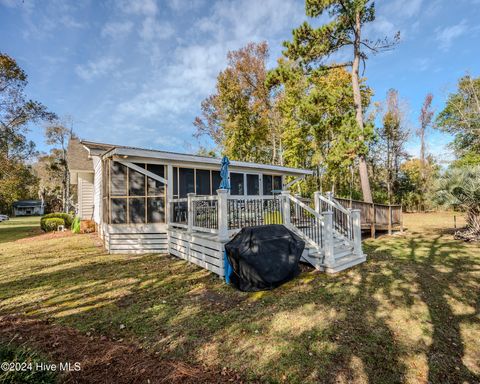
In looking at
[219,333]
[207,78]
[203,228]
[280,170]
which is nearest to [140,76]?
[207,78]

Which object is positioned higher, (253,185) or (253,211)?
(253,185)

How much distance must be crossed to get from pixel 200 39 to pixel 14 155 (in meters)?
15.8

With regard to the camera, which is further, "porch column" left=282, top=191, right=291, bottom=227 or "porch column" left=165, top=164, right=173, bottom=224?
"porch column" left=165, top=164, right=173, bottom=224

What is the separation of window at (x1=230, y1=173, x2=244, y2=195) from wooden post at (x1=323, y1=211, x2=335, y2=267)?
5.69m

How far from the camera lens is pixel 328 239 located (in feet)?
18.2

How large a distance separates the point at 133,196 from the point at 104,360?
6.04m

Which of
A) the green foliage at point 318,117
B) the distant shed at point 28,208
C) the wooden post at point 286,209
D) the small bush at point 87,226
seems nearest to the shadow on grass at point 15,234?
the small bush at point 87,226

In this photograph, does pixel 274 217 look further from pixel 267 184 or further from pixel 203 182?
pixel 267 184

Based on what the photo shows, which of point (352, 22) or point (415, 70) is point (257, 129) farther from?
point (415, 70)

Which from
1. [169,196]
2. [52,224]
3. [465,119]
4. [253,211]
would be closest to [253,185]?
[169,196]

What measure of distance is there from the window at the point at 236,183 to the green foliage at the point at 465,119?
56.7 feet

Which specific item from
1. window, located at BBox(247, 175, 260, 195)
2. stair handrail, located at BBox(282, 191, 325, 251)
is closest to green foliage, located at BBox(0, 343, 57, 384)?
stair handrail, located at BBox(282, 191, 325, 251)

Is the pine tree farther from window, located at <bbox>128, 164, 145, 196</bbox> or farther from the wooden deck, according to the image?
window, located at <bbox>128, 164, 145, 196</bbox>

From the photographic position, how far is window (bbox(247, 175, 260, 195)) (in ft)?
37.4
